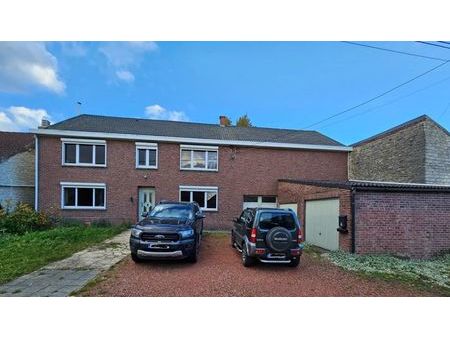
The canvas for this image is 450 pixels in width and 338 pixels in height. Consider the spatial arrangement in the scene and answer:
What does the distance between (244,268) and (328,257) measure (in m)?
3.29

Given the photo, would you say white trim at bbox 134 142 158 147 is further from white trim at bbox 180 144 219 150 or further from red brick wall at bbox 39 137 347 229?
white trim at bbox 180 144 219 150

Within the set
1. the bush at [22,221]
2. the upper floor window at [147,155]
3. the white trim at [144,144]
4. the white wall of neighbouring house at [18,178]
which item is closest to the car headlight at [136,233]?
the bush at [22,221]

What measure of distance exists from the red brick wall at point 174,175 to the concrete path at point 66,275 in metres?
7.11

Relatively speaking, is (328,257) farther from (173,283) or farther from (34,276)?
(34,276)

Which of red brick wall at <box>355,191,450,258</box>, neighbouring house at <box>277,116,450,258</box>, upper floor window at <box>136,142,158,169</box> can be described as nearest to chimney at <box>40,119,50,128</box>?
upper floor window at <box>136,142,158,169</box>

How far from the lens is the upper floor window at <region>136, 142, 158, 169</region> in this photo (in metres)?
16.8

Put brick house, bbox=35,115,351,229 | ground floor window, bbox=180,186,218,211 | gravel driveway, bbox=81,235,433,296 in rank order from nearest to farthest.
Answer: gravel driveway, bbox=81,235,433,296, brick house, bbox=35,115,351,229, ground floor window, bbox=180,186,218,211

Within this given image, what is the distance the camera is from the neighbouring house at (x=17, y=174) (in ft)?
61.5

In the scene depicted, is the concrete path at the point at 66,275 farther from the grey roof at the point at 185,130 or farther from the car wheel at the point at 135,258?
the grey roof at the point at 185,130

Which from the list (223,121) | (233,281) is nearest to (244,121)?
(223,121)

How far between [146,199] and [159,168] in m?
2.09

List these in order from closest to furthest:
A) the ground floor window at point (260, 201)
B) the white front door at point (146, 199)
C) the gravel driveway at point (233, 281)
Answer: the gravel driveway at point (233, 281), the white front door at point (146, 199), the ground floor window at point (260, 201)

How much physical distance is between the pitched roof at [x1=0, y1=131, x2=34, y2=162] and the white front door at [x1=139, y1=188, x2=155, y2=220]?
426 inches

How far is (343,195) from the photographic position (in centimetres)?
1001
